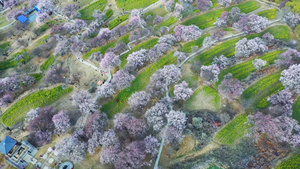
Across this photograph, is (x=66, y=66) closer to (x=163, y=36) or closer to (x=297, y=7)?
(x=163, y=36)

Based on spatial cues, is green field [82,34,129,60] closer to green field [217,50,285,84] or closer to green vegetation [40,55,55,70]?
green vegetation [40,55,55,70]

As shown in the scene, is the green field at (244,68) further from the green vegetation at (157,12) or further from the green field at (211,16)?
the green vegetation at (157,12)

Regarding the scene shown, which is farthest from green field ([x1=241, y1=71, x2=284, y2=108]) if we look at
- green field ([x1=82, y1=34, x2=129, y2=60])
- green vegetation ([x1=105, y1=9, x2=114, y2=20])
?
green vegetation ([x1=105, y1=9, x2=114, y2=20])

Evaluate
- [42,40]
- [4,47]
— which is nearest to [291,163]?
[42,40]

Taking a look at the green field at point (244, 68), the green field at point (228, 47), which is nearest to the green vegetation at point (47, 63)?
the green field at point (228, 47)

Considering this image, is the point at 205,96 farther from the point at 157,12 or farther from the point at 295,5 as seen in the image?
the point at 295,5

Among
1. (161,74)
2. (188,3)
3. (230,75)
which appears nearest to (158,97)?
(161,74)
